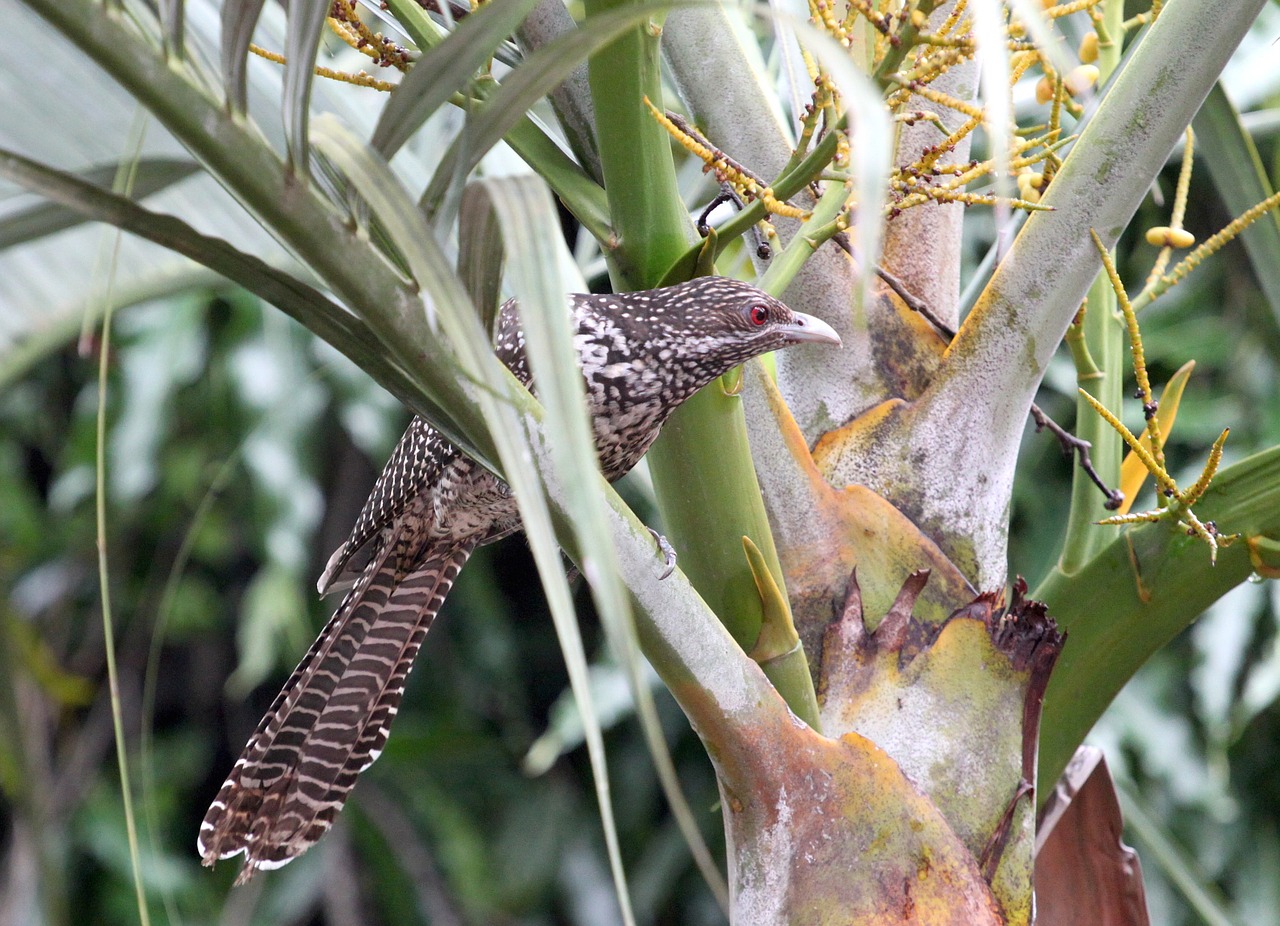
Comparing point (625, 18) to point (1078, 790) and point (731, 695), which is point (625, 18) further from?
point (1078, 790)

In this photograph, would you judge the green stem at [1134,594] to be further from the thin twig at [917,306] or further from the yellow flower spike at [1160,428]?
the thin twig at [917,306]

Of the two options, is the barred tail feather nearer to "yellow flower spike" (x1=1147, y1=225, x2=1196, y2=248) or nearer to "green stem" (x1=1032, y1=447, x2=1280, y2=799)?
"green stem" (x1=1032, y1=447, x2=1280, y2=799)

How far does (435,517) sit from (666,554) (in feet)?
2.24

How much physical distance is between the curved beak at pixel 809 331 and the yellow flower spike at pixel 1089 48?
44 cm

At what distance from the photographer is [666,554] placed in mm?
1088

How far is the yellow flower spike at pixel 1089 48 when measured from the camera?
4.38 ft

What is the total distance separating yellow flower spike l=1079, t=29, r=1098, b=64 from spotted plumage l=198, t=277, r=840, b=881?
1.44 feet

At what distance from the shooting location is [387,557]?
173 cm

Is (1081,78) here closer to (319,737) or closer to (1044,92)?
(1044,92)

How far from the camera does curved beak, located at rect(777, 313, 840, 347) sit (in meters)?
1.27

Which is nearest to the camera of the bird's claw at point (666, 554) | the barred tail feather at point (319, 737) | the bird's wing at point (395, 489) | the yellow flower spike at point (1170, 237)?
the bird's claw at point (666, 554)

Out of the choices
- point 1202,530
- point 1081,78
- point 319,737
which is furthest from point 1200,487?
point 319,737

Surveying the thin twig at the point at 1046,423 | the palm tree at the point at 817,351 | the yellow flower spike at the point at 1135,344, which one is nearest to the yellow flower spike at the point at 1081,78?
the palm tree at the point at 817,351

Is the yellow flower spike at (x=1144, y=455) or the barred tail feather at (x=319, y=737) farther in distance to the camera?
the barred tail feather at (x=319, y=737)
